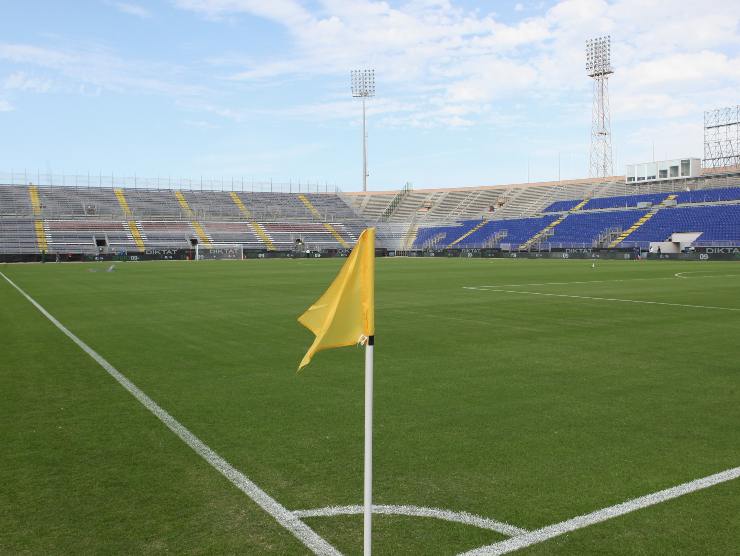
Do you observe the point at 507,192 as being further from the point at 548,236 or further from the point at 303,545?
the point at 303,545

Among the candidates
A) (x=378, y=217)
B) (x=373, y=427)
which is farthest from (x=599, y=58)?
(x=373, y=427)

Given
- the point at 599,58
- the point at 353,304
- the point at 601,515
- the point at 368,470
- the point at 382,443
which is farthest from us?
the point at 599,58

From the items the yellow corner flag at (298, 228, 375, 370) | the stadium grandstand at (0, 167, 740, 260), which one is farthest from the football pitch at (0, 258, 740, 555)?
the stadium grandstand at (0, 167, 740, 260)

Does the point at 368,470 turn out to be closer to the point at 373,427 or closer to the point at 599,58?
the point at 373,427

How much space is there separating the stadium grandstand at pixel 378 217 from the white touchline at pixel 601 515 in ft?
194

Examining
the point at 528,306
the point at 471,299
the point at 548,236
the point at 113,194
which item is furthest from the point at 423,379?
the point at 113,194

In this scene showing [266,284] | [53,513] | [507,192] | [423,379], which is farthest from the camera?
[507,192]

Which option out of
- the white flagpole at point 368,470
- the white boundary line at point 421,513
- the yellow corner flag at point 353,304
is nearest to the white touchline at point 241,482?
the white boundary line at point 421,513

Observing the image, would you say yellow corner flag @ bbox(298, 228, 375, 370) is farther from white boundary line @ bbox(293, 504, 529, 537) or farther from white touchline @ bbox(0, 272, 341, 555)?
white boundary line @ bbox(293, 504, 529, 537)

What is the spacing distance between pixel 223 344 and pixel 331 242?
251 feet

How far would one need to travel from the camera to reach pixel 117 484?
4879 millimetres

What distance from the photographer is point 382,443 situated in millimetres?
5836

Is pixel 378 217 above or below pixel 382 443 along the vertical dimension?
above

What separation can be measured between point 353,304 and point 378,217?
96068 millimetres
